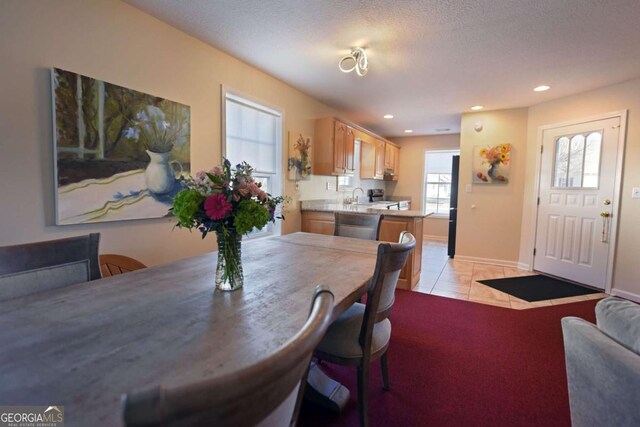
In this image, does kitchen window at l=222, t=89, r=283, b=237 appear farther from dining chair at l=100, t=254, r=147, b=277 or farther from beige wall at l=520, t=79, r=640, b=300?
beige wall at l=520, t=79, r=640, b=300

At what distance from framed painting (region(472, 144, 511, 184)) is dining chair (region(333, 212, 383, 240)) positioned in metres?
3.24

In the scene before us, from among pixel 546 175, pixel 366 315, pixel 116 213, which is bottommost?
pixel 366 315

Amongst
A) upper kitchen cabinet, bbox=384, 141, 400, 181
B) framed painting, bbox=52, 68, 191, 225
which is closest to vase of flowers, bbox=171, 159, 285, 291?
framed painting, bbox=52, 68, 191, 225

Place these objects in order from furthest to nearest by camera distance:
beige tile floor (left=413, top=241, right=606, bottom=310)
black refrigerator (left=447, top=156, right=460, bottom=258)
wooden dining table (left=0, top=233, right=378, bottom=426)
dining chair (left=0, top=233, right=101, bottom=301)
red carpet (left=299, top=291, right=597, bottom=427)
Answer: black refrigerator (left=447, top=156, right=460, bottom=258)
beige tile floor (left=413, top=241, right=606, bottom=310)
red carpet (left=299, top=291, right=597, bottom=427)
dining chair (left=0, top=233, right=101, bottom=301)
wooden dining table (left=0, top=233, right=378, bottom=426)

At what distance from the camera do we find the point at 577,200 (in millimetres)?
3953

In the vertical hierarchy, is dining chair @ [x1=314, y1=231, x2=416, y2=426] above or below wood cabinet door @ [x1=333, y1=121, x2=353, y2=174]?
below

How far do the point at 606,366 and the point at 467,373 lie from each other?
121 cm

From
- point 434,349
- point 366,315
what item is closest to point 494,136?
point 434,349

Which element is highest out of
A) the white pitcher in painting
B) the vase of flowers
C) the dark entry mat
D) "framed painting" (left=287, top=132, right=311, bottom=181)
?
"framed painting" (left=287, top=132, right=311, bottom=181)

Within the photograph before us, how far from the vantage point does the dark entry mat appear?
3.53 meters

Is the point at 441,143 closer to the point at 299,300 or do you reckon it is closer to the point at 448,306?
the point at 448,306

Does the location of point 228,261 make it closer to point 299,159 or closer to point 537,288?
point 299,159

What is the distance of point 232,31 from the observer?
244 centimetres

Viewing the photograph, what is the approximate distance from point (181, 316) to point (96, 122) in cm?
162
